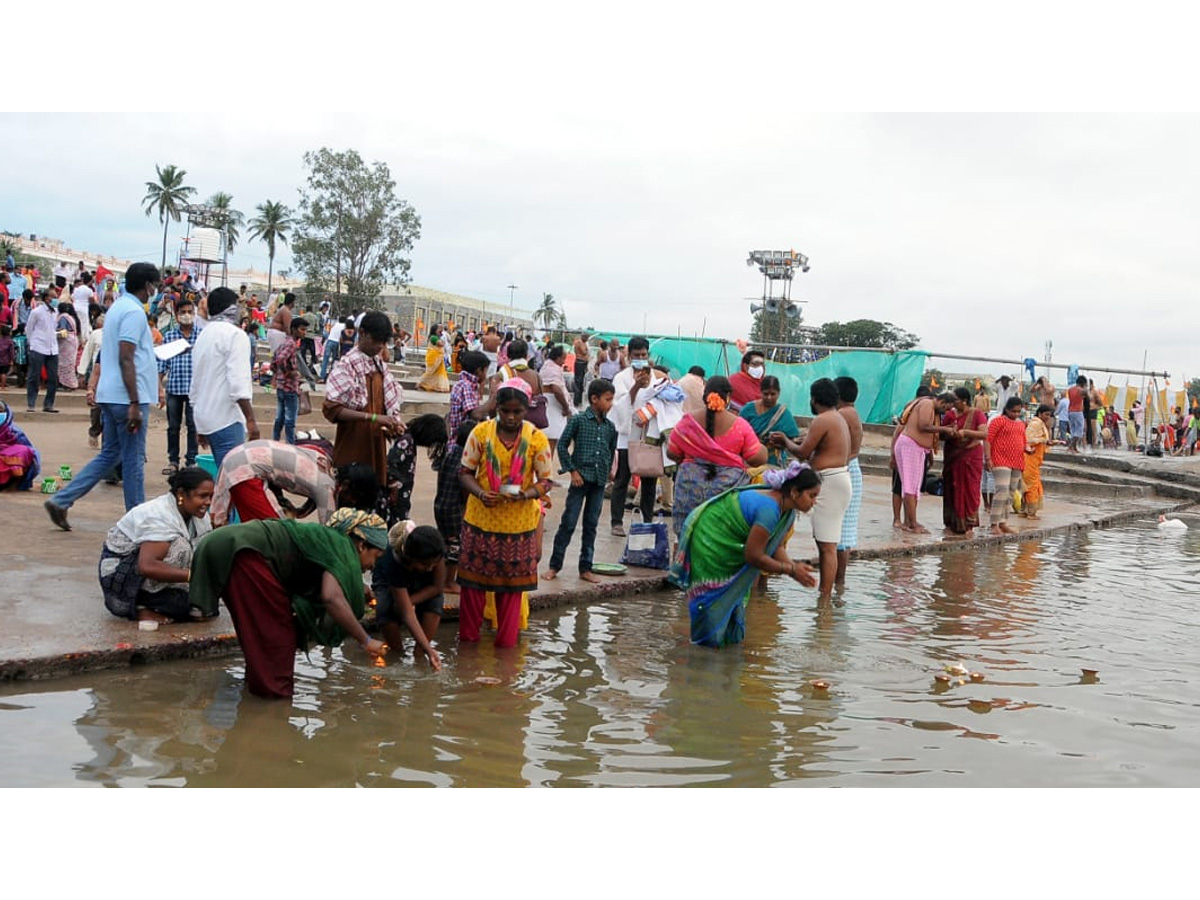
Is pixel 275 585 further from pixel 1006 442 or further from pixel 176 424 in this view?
pixel 1006 442

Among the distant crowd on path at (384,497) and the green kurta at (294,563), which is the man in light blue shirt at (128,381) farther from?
the green kurta at (294,563)

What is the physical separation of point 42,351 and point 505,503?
12709mm

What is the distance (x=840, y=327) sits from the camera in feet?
258

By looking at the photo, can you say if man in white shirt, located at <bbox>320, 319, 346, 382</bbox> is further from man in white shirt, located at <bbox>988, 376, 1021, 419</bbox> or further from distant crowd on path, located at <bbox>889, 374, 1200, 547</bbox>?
man in white shirt, located at <bbox>988, 376, 1021, 419</bbox>

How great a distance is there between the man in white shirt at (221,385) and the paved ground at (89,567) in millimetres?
1121

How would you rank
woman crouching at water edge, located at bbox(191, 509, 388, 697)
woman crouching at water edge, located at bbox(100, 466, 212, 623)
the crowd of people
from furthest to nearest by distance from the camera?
woman crouching at water edge, located at bbox(100, 466, 212, 623) → the crowd of people → woman crouching at water edge, located at bbox(191, 509, 388, 697)

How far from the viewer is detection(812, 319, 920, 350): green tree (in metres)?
69.4

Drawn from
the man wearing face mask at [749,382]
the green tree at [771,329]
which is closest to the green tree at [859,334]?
the green tree at [771,329]

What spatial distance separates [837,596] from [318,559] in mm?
4943

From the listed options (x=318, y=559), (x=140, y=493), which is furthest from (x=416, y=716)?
(x=140, y=493)

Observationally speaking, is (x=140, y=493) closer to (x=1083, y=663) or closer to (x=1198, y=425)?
(x=1083, y=663)

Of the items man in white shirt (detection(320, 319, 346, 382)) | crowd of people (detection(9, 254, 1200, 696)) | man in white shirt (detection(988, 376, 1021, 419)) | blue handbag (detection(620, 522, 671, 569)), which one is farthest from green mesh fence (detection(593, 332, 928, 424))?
blue handbag (detection(620, 522, 671, 569))

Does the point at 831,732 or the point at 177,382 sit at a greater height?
the point at 177,382

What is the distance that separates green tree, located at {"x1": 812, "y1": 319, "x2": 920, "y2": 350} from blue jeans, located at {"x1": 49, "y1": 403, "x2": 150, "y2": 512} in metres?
61.1
